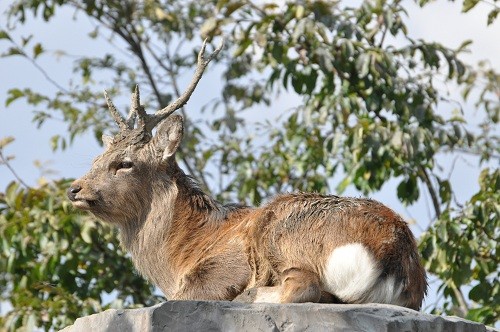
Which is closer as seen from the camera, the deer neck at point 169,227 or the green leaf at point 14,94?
the deer neck at point 169,227

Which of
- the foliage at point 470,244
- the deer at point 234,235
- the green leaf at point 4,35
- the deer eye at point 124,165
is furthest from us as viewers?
the green leaf at point 4,35

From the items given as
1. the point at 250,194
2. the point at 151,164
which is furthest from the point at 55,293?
the point at 151,164

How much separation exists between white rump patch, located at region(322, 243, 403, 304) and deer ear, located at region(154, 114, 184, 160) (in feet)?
4.79

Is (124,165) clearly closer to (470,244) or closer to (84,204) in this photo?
(84,204)

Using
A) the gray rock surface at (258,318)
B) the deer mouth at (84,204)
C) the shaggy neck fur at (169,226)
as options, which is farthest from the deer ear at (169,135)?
the gray rock surface at (258,318)

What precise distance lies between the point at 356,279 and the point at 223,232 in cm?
105

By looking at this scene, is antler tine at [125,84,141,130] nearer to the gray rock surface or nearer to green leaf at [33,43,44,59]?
→ the gray rock surface

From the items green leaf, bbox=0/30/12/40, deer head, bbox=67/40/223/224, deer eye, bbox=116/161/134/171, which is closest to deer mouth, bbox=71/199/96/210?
deer head, bbox=67/40/223/224

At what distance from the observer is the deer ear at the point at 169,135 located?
7.20 meters

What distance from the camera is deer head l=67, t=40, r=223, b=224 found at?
7.10m

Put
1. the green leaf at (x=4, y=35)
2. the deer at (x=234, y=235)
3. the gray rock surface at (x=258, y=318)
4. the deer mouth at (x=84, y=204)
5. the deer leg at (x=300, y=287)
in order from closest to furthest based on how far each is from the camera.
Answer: the gray rock surface at (x=258, y=318)
the deer leg at (x=300, y=287)
the deer at (x=234, y=235)
the deer mouth at (x=84, y=204)
the green leaf at (x=4, y=35)

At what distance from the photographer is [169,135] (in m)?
7.22

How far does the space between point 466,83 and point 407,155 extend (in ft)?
5.34

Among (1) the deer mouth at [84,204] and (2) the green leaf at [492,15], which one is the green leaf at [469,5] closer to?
(2) the green leaf at [492,15]
